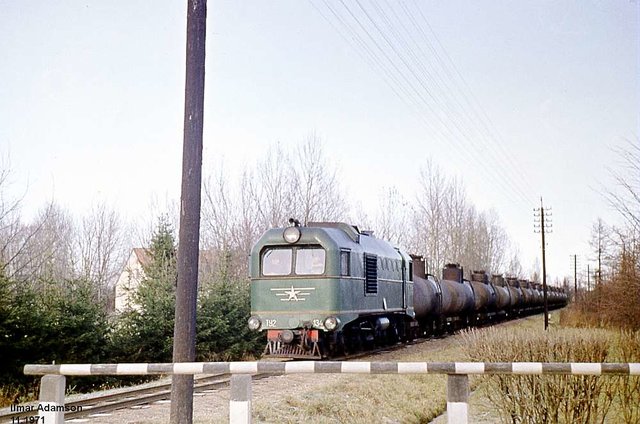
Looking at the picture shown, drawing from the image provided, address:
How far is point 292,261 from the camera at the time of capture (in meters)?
16.6

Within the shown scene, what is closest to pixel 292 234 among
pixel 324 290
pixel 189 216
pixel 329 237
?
pixel 329 237

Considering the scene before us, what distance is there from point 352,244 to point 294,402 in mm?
7269

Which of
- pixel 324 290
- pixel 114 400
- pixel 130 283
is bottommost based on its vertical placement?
pixel 114 400

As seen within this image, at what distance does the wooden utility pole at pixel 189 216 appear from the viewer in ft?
23.6

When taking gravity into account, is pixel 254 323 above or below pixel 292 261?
below

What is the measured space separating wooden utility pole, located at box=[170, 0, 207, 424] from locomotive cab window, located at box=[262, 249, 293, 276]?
9154 mm

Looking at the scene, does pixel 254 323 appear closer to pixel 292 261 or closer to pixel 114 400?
pixel 292 261

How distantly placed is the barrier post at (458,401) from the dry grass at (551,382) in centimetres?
344

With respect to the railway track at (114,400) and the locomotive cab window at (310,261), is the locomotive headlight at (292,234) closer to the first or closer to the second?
the locomotive cab window at (310,261)

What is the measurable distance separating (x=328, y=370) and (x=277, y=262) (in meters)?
11.8

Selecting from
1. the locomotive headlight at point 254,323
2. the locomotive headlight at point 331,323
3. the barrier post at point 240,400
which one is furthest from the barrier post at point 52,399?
the locomotive headlight at point 254,323

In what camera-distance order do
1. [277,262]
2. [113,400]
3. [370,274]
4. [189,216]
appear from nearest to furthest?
[189,216] < [113,400] < [277,262] < [370,274]

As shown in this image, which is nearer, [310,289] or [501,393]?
[501,393]

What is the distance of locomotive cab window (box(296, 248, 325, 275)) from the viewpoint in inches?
638
